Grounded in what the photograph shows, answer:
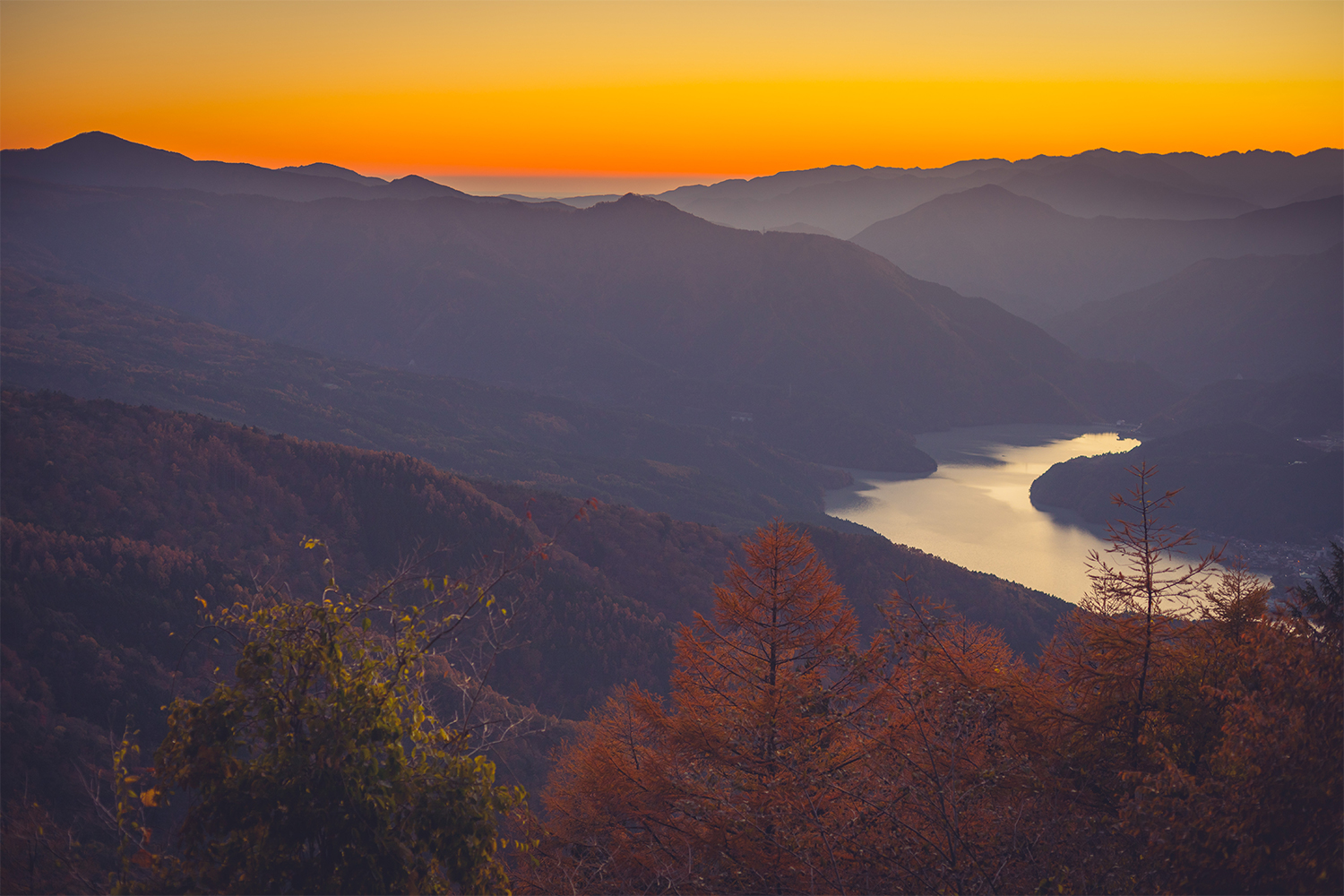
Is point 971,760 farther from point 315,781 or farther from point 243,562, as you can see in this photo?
point 243,562

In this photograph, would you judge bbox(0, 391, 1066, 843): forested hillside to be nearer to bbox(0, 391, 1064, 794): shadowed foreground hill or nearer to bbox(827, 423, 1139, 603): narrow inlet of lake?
bbox(0, 391, 1064, 794): shadowed foreground hill

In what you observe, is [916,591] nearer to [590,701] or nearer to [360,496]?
[590,701]

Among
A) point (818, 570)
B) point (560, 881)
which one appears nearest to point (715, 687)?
point (818, 570)

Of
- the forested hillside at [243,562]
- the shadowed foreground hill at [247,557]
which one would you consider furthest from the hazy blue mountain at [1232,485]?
the shadowed foreground hill at [247,557]

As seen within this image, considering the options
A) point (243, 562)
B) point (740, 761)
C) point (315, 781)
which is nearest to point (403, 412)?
point (243, 562)

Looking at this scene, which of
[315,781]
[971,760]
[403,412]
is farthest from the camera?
[403,412]

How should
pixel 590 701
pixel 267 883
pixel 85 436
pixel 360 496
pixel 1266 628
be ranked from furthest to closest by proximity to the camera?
pixel 360 496
pixel 85 436
pixel 590 701
pixel 1266 628
pixel 267 883
